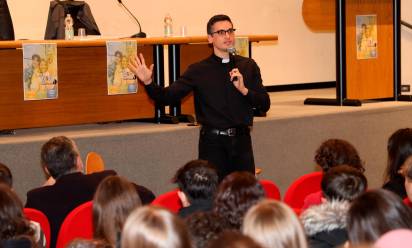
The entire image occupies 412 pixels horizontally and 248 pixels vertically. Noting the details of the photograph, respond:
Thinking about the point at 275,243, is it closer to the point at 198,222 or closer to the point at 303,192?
the point at 198,222

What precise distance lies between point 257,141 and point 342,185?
3489 mm

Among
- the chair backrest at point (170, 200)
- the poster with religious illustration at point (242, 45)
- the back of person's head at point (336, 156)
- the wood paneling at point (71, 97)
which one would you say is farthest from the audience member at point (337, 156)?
the poster with religious illustration at point (242, 45)

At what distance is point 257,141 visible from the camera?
6.98 metres

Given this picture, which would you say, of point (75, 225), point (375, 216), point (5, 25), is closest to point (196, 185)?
point (75, 225)

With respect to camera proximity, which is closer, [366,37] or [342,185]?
[342,185]

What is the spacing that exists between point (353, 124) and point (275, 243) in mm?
5316

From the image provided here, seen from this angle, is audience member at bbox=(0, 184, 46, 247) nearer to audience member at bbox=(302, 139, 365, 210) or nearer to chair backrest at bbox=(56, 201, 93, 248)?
chair backrest at bbox=(56, 201, 93, 248)

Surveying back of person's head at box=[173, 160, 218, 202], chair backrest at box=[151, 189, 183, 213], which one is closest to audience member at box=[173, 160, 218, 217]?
back of person's head at box=[173, 160, 218, 202]

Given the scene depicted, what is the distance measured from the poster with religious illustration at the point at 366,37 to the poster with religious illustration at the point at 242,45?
1.47m

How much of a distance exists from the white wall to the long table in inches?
104

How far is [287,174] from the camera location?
23.6 feet

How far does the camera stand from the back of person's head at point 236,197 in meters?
3.14

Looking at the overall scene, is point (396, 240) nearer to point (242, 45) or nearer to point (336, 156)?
point (336, 156)

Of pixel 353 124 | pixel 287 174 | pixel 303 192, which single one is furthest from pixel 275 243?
pixel 353 124
